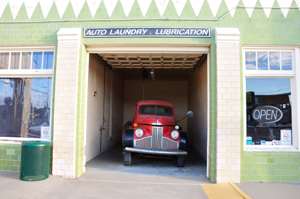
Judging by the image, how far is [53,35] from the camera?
6754 millimetres

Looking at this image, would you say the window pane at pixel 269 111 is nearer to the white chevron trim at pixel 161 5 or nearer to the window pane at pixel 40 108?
Answer: the white chevron trim at pixel 161 5

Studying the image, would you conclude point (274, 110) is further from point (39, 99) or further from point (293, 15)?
point (39, 99)

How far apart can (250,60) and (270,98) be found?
3.54 ft

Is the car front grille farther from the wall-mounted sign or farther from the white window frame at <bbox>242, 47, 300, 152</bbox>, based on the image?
the wall-mounted sign

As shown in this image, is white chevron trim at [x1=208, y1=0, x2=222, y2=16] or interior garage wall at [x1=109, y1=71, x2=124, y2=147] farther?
interior garage wall at [x1=109, y1=71, x2=124, y2=147]

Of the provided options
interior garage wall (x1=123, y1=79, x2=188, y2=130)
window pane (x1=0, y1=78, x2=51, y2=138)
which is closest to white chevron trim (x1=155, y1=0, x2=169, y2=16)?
window pane (x1=0, y1=78, x2=51, y2=138)

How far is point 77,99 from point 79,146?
1.15m

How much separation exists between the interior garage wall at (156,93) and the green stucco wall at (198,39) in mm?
8729

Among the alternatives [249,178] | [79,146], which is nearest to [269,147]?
[249,178]

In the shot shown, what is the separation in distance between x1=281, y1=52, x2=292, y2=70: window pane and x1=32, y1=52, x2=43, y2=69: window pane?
238 inches

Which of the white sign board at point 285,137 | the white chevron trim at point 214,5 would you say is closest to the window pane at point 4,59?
the white chevron trim at point 214,5

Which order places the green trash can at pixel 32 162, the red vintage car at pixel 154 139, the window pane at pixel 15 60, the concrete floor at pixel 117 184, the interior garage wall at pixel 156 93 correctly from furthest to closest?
the interior garage wall at pixel 156 93 < the red vintage car at pixel 154 139 < the window pane at pixel 15 60 < the green trash can at pixel 32 162 < the concrete floor at pixel 117 184

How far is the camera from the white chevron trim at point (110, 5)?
6.69m

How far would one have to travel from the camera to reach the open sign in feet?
21.9
